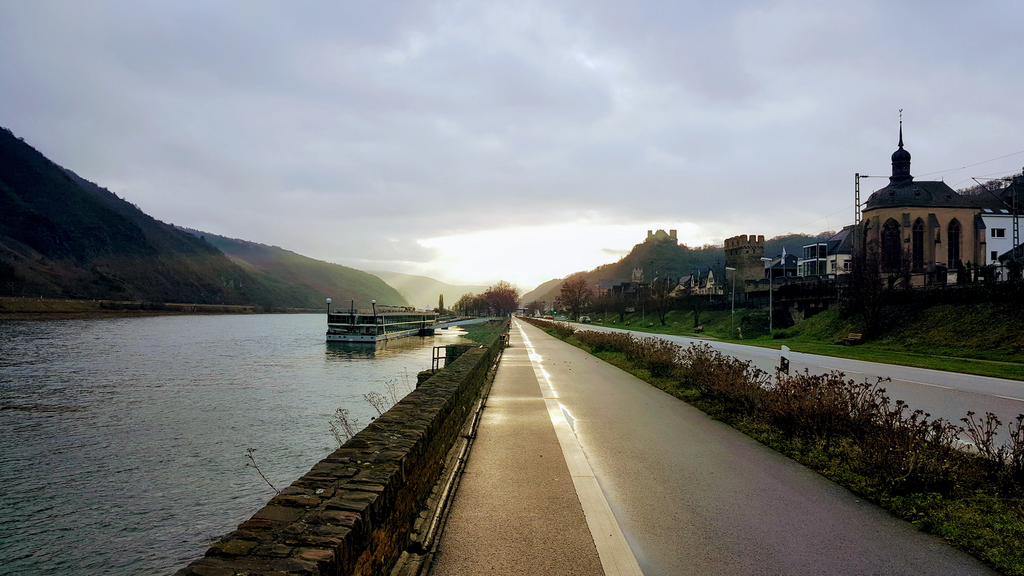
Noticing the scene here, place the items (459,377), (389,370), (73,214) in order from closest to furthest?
(459,377) < (389,370) < (73,214)

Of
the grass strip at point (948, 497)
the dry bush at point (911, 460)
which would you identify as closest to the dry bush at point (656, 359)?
the grass strip at point (948, 497)

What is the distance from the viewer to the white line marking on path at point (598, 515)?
4.44 m

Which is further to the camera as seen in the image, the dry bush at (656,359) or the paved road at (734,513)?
the dry bush at (656,359)

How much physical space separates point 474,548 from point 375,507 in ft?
4.56

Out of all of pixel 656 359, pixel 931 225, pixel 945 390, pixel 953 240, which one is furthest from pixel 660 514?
pixel 953 240

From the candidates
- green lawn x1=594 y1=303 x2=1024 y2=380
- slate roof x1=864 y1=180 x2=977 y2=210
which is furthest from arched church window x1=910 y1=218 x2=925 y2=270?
green lawn x1=594 y1=303 x2=1024 y2=380

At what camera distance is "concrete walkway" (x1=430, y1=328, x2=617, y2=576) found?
4496mm

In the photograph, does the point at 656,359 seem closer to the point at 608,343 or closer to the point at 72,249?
the point at 608,343

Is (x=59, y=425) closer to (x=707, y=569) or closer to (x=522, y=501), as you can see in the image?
(x=522, y=501)

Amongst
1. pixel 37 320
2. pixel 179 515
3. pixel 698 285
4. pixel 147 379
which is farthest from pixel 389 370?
pixel 698 285

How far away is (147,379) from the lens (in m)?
32.7

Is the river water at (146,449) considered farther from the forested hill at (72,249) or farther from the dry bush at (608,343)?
the forested hill at (72,249)

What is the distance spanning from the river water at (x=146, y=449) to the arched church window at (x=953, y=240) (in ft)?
203

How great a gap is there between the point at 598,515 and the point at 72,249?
17274 centimetres
